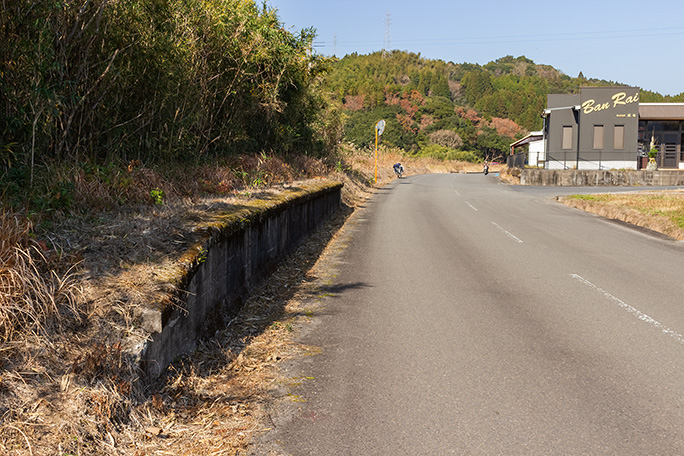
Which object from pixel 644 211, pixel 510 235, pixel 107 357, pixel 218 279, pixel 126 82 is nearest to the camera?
pixel 107 357

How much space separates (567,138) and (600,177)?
6.58 m

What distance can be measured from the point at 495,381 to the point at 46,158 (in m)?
5.62

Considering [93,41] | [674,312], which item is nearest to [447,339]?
[674,312]

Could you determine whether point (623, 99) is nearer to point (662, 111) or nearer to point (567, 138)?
point (567, 138)

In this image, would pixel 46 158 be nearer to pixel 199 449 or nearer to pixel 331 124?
pixel 199 449

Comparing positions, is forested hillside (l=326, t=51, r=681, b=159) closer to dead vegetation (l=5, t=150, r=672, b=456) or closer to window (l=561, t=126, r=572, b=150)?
window (l=561, t=126, r=572, b=150)

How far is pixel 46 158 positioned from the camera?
258 inches

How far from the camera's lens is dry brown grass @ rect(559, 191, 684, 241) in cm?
1408

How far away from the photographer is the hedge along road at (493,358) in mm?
3619

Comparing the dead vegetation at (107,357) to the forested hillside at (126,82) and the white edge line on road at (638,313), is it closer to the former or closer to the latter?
the forested hillside at (126,82)

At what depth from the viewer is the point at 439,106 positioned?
359 ft

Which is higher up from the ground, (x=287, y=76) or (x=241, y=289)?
(x=287, y=76)

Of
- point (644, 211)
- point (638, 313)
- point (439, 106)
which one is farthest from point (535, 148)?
point (439, 106)

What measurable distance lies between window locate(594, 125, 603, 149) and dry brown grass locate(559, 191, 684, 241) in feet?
64.1
